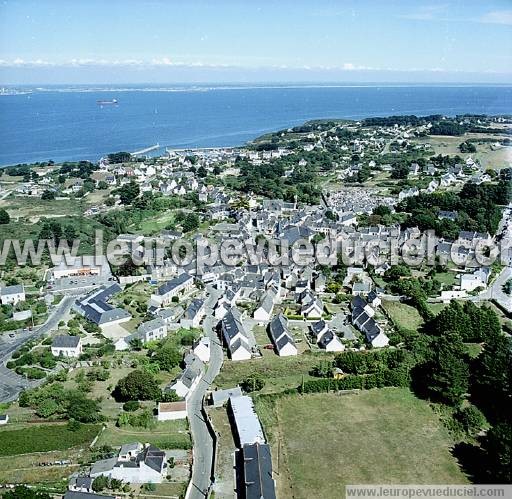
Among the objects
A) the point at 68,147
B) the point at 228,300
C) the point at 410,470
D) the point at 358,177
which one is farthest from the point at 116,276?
the point at 68,147

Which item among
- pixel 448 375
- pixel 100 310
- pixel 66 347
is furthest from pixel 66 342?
pixel 448 375

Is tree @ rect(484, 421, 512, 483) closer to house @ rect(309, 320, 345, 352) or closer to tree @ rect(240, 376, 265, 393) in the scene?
tree @ rect(240, 376, 265, 393)

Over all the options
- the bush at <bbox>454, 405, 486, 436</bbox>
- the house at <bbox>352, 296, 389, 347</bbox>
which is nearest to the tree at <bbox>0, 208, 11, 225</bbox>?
the house at <bbox>352, 296, 389, 347</bbox>

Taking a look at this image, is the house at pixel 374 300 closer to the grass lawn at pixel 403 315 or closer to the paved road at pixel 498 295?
the grass lawn at pixel 403 315

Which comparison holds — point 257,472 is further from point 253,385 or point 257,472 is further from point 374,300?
point 374,300

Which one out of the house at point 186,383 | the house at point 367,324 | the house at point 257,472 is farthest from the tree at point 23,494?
the house at point 367,324
